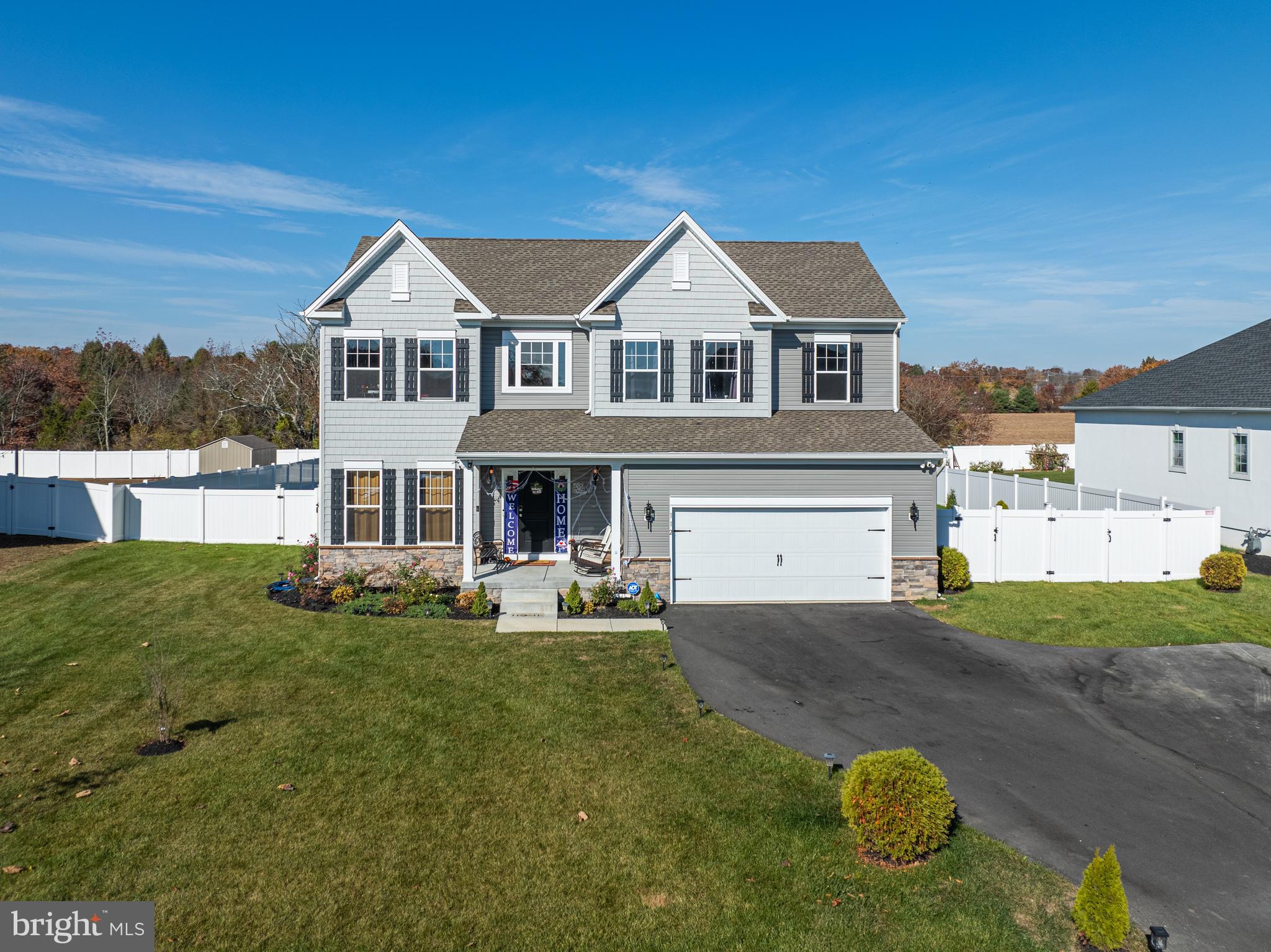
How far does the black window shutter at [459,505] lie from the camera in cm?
1872

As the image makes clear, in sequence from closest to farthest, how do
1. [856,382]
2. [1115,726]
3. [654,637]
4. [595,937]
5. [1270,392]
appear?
[595,937] < [1115,726] < [654,637] < [856,382] < [1270,392]

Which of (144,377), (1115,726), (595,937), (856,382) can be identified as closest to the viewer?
(595,937)

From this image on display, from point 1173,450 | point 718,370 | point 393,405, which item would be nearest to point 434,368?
point 393,405

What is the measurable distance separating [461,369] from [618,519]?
18.2 feet

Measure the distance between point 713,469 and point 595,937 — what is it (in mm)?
12165

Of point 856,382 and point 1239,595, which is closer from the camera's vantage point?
point 1239,595

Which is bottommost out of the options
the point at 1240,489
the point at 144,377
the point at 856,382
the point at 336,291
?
the point at 1240,489

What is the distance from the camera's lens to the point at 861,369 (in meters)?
19.9

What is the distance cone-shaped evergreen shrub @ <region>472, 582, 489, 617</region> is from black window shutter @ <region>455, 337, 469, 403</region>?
5157mm

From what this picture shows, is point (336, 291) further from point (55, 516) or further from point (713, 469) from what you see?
point (55, 516)

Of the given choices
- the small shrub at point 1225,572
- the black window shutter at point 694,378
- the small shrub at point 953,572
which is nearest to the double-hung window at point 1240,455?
the small shrub at point 1225,572

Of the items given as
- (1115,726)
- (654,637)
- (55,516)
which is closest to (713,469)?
(654,637)

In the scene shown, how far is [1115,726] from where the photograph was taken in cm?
1095

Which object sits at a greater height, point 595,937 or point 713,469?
point 713,469
